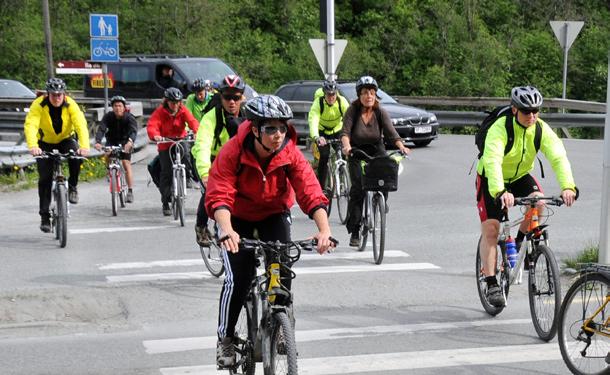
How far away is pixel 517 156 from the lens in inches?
329

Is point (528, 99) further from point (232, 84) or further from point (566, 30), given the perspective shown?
point (566, 30)

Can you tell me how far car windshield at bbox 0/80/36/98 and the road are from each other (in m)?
15.6

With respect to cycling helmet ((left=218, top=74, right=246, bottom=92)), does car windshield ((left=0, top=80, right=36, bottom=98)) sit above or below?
below

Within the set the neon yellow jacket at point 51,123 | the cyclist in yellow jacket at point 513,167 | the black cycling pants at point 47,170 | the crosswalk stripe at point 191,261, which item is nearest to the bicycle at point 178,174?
the black cycling pants at point 47,170

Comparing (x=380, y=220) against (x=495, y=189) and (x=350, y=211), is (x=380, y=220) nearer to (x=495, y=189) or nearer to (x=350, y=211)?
(x=350, y=211)

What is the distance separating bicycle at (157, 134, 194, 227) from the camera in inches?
563

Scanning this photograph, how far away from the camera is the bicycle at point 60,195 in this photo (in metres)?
12.6

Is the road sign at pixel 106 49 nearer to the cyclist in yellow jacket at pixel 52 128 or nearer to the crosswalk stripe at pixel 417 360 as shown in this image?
the cyclist in yellow jacket at pixel 52 128

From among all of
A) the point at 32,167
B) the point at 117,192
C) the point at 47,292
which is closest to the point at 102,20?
the point at 32,167

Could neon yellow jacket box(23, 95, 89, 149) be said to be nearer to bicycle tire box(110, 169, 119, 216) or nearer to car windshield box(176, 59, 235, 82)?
bicycle tire box(110, 169, 119, 216)

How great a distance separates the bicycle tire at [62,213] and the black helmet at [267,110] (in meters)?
6.91

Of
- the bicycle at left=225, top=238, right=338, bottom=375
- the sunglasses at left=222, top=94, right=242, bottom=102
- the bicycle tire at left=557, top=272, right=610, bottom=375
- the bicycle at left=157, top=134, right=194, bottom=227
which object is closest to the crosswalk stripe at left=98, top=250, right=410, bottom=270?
the sunglasses at left=222, top=94, right=242, bottom=102

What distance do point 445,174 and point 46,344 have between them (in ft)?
41.0

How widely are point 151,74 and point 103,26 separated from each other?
7846mm
